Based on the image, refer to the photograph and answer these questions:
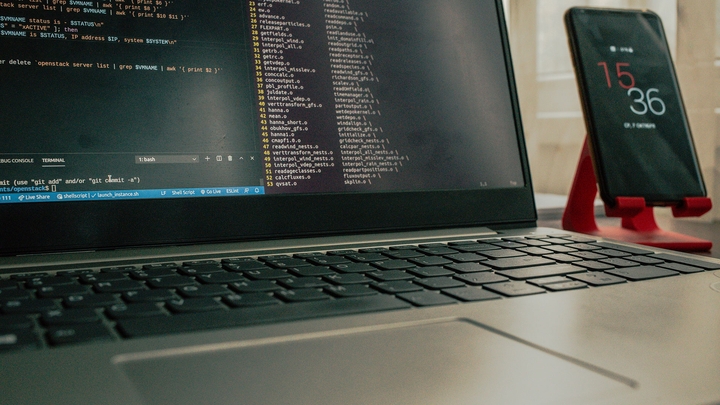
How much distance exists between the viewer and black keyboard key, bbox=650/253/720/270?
0.55 m

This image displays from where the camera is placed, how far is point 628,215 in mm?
870

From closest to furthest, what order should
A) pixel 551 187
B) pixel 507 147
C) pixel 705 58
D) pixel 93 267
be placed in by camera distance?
pixel 93 267, pixel 507 147, pixel 705 58, pixel 551 187

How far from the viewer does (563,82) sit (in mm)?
1927

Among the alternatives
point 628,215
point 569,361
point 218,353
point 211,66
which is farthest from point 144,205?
point 628,215

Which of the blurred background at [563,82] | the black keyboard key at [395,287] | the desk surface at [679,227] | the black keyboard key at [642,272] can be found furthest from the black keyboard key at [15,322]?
the blurred background at [563,82]

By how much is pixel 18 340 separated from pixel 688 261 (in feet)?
1.86

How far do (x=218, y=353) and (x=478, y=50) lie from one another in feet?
1.86

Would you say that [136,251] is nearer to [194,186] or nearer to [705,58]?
[194,186]

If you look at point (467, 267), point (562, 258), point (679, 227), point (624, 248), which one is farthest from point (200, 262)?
point (679, 227)

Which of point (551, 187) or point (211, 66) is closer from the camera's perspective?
point (211, 66)

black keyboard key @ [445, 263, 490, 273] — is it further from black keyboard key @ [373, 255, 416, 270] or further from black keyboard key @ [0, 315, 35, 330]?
black keyboard key @ [0, 315, 35, 330]

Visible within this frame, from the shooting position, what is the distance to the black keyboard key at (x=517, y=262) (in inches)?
20.9

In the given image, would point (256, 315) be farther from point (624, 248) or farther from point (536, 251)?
point (624, 248)

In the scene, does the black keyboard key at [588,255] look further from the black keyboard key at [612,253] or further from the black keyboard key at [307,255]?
the black keyboard key at [307,255]
